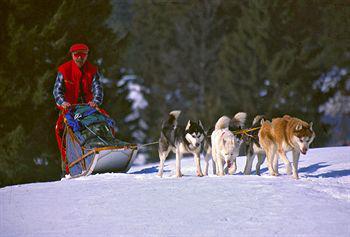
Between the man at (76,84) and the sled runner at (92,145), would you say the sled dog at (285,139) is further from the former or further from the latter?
the man at (76,84)

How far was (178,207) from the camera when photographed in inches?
323

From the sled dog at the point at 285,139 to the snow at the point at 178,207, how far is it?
0.39 m

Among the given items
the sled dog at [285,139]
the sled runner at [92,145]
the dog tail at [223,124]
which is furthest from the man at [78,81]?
the sled dog at [285,139]

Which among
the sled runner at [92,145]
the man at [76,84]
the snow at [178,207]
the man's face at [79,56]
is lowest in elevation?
the snow at [178,207]

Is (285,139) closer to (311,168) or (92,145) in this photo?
(311,168)

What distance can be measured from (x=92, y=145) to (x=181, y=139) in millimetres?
1388

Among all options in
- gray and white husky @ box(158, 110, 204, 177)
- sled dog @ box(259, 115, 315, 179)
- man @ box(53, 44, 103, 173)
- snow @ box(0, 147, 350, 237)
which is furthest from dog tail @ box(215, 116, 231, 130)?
man @ box(53, 44, 103, 173)

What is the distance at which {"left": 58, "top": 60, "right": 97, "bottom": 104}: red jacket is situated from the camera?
11953mm

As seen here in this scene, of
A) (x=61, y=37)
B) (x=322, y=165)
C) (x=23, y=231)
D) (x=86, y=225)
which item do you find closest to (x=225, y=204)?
(x=86, y=225)

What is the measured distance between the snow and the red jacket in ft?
6.11

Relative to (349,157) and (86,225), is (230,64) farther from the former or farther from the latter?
(86,225)

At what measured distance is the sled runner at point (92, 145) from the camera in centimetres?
1118

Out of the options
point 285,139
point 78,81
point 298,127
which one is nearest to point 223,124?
A: point 285,139

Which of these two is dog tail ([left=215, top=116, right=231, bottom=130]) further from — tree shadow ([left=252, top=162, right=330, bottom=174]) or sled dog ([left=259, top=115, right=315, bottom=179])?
tree shadow ([left=252, top=162, right=330, bottom=174])
